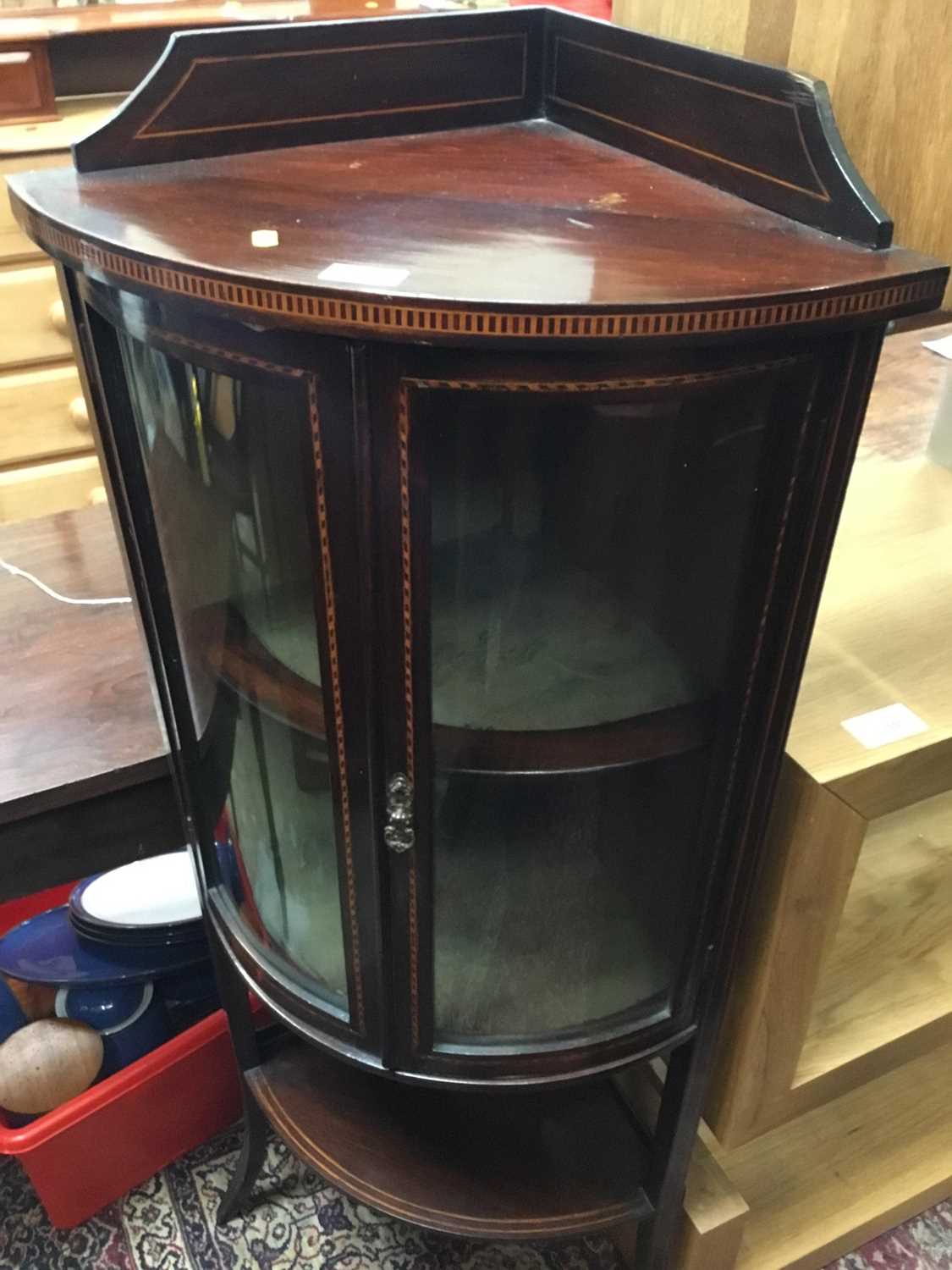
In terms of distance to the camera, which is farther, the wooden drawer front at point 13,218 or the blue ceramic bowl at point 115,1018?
the wooden drawer front at point 13,218

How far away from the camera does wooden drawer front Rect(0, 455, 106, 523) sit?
192cm

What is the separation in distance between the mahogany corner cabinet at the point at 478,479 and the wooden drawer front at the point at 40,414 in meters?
1.25

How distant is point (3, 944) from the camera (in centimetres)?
115

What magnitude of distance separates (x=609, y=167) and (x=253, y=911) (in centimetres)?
59

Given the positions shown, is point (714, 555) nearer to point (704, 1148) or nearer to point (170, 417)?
point (170, 417)

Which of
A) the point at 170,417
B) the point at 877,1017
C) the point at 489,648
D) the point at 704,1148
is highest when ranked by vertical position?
the point at 170,417

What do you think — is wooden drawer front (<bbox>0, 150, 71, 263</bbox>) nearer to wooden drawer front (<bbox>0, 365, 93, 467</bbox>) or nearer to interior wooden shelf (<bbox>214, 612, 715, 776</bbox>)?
wooden drawer front (<bbox>0, 365, 93, 467</bbox>)

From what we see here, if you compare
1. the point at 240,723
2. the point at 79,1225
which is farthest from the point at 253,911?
the point at 79,1225

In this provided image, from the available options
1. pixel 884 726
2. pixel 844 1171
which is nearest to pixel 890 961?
pixel 844 1171

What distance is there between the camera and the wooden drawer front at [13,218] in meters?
1.58

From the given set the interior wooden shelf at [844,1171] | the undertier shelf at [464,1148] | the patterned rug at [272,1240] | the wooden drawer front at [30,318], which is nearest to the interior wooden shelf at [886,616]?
the undertier shelf at [464,1148]

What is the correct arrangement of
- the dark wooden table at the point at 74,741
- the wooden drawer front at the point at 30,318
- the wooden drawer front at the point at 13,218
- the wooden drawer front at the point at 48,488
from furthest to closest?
1. the wooden drawer front at the point at 48,488
2. the wooden drawer front at the point at 30,318
3. the wooden drawer front at the point at 13,218
4. the dark wooden table at the point at 74,741

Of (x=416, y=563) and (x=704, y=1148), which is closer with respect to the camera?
(x=416, y=563)

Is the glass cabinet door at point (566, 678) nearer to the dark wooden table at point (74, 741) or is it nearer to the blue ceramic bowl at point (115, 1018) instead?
the dark wooden table at point (74, 741)
